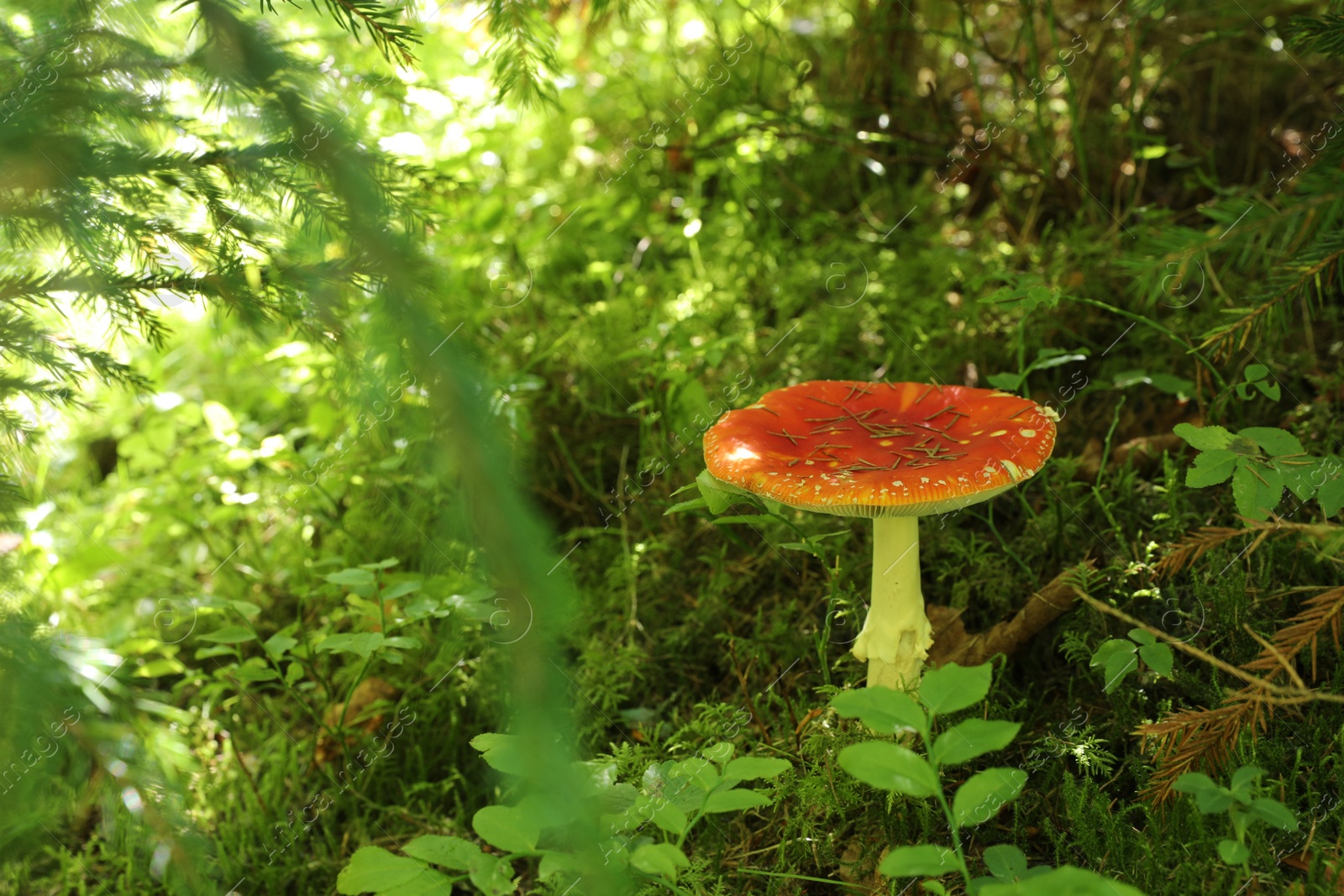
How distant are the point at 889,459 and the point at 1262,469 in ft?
2.34

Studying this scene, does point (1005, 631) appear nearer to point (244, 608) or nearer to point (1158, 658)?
point (1158, 658)

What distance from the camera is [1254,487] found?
1.73 m

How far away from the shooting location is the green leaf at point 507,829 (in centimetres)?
147

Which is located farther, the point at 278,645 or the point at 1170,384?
the point at 1170,384

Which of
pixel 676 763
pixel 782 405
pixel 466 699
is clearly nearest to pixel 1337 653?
pixel 782 405

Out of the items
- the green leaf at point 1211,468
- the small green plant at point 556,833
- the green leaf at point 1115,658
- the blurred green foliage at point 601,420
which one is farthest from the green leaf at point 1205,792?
the small green plant at point 556,833

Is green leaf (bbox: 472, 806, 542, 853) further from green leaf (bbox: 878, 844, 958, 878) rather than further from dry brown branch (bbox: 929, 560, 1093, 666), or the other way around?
dry brown branch (bbox: 929, 560, 1093, 666)

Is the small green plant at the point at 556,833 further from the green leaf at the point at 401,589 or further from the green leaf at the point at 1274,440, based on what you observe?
the green leaf at the point at 1274,440

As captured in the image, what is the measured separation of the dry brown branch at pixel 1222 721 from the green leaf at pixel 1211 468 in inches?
10.8

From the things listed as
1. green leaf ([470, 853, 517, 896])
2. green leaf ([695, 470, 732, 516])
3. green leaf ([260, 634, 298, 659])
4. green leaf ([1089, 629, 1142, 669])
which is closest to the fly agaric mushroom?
green leaf ([695, 470, 732, 516])

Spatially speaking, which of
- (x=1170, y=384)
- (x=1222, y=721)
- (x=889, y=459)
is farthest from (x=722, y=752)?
(x=1170, y=384)

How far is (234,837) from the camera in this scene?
89.6 inches

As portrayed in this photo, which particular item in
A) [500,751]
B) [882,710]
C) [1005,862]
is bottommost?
[1005,862]

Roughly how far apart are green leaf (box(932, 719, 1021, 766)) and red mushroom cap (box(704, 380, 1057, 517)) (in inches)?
17.1
